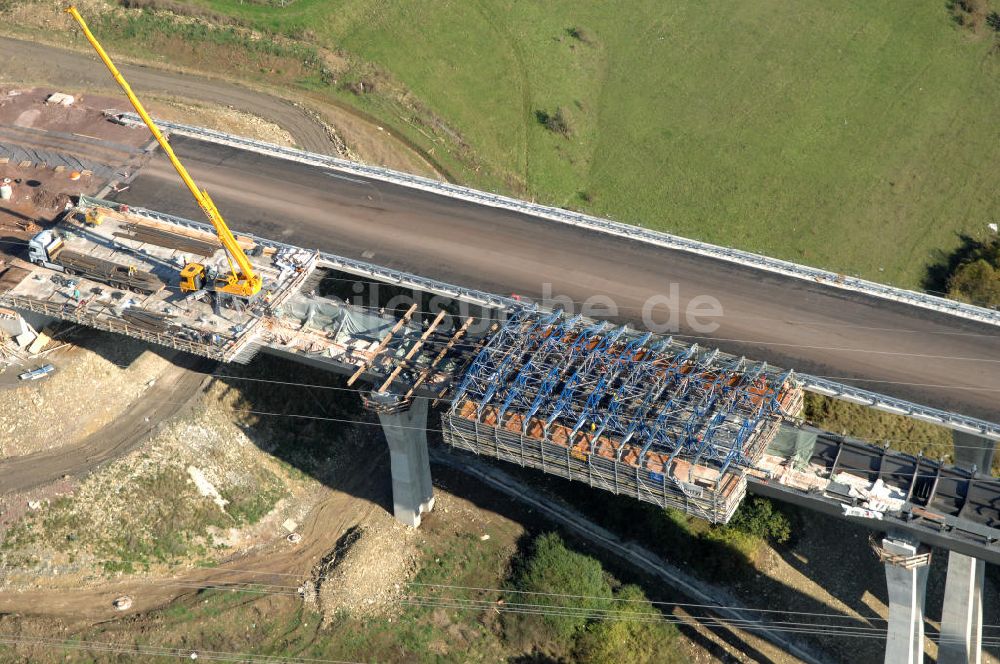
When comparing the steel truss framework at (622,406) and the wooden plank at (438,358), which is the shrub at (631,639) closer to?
the steel truss framework at (622,406)

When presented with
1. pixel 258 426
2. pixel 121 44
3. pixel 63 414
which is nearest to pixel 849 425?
pixel 258 426

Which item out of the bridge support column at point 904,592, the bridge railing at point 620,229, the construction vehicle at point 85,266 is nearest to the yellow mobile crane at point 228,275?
the construction vehicle at point 85,266

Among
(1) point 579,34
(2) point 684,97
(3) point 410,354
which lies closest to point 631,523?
(3) point 410,354

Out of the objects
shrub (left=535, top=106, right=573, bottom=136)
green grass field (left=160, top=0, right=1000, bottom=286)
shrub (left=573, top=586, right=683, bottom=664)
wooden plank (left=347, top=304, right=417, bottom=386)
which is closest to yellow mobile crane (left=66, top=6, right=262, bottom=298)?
wooden plank (left=347, top=304, right=417, bottom=386)

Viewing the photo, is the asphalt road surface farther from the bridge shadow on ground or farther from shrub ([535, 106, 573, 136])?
shrub ([535, 106, 573, 136])

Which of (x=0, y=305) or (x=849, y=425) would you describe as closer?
(x=0, y=305)

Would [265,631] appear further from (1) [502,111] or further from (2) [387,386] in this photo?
(1) [502,111]
